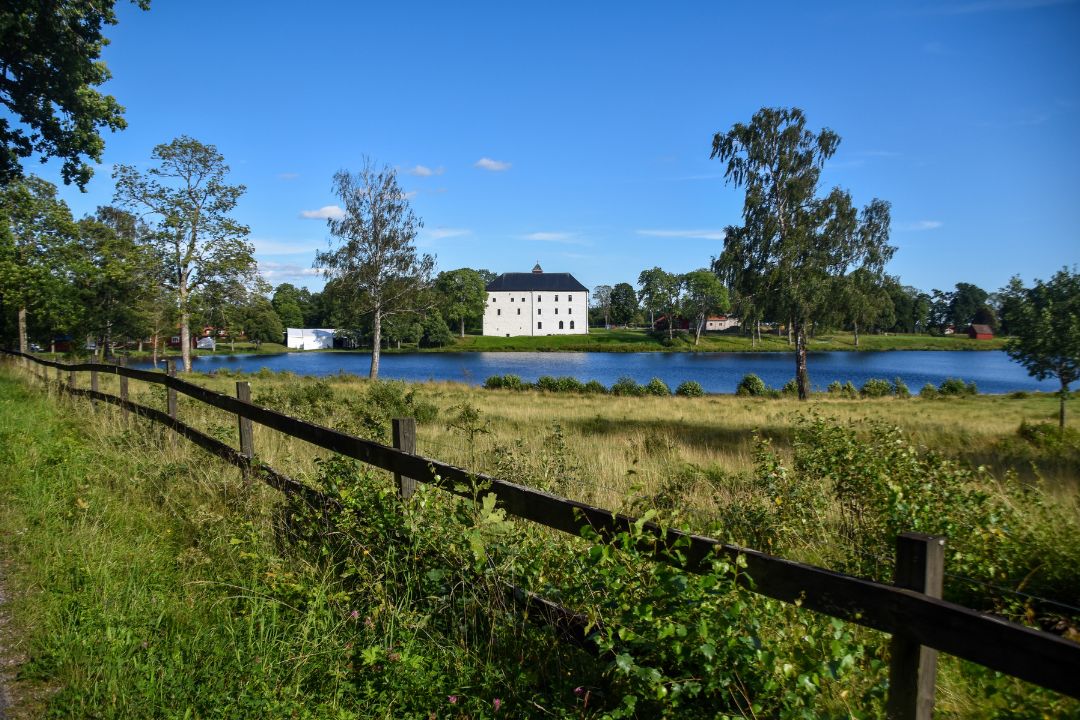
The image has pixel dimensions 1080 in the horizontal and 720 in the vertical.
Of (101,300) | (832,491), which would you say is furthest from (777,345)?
(832,491)

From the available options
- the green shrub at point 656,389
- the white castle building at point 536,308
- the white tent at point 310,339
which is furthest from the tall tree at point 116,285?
the white castle building at point 536,308

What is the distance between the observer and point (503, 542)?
3844mm

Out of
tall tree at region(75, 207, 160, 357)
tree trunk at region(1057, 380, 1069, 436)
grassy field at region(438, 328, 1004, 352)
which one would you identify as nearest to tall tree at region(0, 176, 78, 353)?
tall tree at region(75, 207, 160, 357)

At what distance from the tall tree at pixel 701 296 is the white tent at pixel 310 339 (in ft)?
205

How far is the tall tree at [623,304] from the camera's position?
6585 inches

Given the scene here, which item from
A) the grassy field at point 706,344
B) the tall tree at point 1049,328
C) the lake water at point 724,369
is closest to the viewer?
the tall tree at point 1049,328

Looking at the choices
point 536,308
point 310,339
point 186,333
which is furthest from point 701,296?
point 186,333

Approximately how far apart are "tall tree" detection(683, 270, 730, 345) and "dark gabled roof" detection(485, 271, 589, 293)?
1924 cm

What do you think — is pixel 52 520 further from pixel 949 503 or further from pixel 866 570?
pixel 949 503

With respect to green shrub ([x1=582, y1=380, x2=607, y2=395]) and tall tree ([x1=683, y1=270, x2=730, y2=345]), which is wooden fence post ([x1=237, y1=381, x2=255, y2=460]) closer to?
green shrub ([x1=582, y1=380, x2=607, y2=395])

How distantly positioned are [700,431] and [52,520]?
1561 cm

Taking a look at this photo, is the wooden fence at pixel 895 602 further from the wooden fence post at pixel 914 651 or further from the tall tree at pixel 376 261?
the tall tree at pixel 376 261

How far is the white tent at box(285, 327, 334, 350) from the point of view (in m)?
117

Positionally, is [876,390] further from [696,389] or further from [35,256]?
[35,256]
